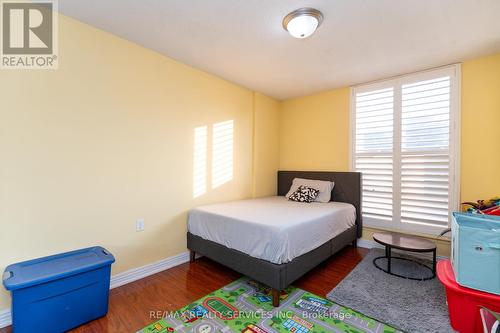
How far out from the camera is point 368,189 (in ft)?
10.6

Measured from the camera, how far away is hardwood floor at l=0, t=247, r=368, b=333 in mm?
1679

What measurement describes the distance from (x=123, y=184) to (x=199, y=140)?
1033 mm

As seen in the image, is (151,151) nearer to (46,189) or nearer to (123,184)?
(123,184)

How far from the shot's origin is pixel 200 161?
2.93 meters

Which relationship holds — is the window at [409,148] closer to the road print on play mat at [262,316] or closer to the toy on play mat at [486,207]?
the toy on play mat at [486,207]

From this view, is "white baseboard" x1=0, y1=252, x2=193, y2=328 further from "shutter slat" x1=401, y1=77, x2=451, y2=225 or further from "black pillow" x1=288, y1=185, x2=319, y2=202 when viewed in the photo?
"shutter slat" x1=401, y1=77, x2=451, y2=225

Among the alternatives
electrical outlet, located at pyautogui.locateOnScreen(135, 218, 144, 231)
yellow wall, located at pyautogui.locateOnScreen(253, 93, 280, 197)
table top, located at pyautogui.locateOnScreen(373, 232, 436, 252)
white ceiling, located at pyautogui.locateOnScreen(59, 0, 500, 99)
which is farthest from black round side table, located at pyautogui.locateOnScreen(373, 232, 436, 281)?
electrical outlet, located at pyautogui.locateOnScreen(135, 218, 144, 231)

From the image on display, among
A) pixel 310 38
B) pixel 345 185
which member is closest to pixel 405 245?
pixel 345 185

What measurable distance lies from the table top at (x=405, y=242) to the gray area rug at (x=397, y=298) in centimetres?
33

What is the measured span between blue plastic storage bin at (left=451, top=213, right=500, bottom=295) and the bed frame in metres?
1.07

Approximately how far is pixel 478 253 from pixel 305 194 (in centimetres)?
197

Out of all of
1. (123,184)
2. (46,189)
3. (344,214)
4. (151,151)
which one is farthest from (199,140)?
(344,214)
